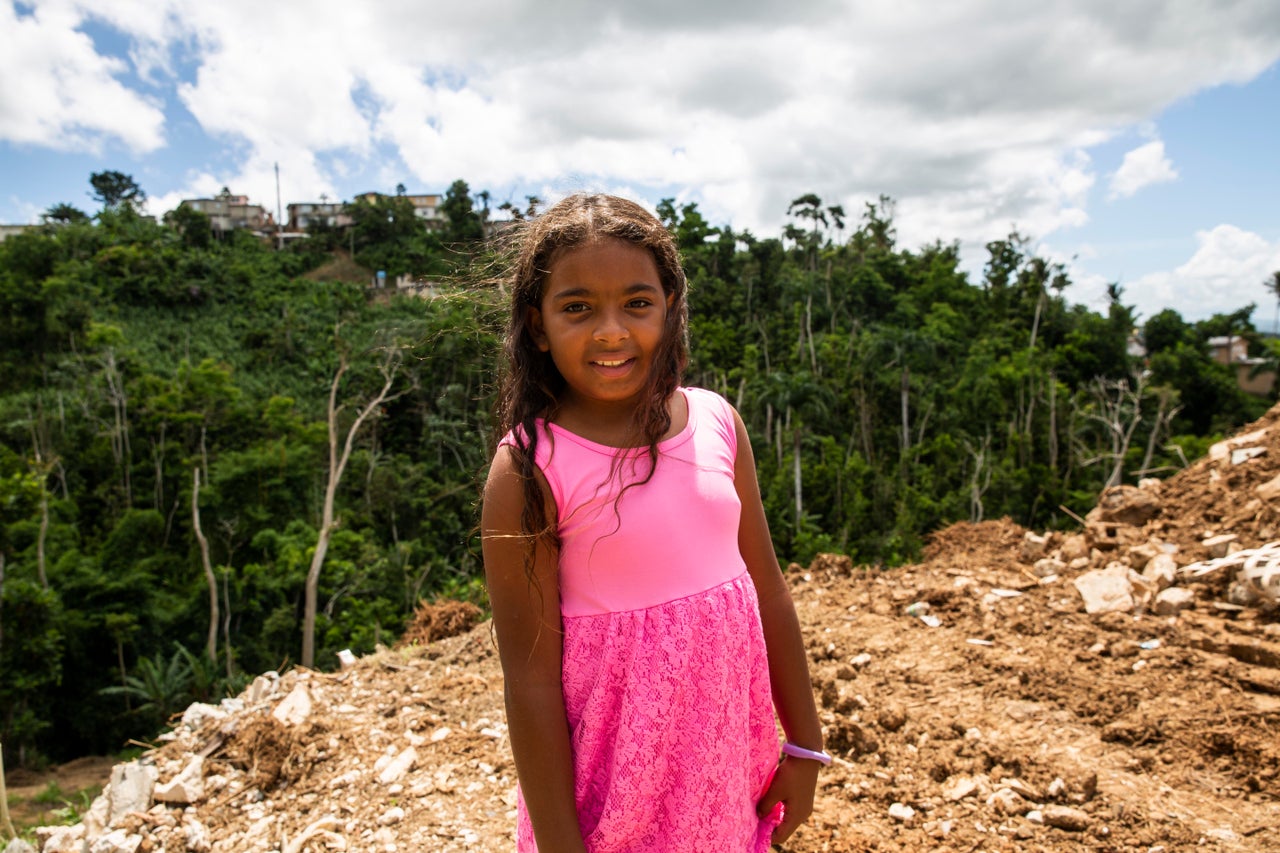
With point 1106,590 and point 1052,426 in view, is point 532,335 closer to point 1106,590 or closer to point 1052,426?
point 1106,590

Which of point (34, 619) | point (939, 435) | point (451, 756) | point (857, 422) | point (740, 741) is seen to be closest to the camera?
point (740, 741)

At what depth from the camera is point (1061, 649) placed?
3.01 m

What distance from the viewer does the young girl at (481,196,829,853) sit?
1.01 meters

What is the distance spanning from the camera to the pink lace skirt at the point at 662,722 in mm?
1033

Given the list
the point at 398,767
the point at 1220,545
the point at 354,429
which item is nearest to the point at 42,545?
the point at 354,429

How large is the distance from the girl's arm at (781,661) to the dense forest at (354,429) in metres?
9.03

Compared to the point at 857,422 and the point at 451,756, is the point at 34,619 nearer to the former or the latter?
the point at 451,756

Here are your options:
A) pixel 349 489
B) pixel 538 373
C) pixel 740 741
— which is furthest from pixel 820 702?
pixel 349 489

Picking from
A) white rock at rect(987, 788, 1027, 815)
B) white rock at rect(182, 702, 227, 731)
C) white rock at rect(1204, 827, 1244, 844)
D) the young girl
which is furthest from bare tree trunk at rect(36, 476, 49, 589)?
white rock at rect(1204, 827, 1244, 844)

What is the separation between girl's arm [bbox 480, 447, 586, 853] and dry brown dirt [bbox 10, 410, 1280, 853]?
48.1 inches

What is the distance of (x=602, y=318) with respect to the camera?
1061 millimetres

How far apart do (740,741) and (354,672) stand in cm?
294

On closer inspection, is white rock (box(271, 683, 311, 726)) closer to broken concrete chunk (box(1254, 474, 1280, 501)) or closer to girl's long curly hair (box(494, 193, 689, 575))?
girl's long curly hair (box(494, 193, 689, 575))

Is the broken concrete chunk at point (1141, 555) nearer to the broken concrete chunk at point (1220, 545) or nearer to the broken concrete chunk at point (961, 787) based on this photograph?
the broken concrete chunk at point (1220, 545)
